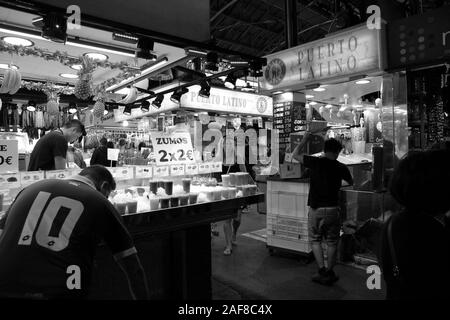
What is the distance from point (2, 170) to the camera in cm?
257

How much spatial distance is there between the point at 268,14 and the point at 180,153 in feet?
24.1

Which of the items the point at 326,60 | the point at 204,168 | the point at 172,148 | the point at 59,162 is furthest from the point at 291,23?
the point at 59,162

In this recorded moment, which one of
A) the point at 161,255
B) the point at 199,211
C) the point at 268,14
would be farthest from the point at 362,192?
the point at 268,14

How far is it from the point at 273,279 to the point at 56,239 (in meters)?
A: 3.13

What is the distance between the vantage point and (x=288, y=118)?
20.9 ft

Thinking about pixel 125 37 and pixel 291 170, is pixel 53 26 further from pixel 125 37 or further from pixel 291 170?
pixel 291 170

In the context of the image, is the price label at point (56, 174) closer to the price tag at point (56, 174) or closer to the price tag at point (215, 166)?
the price tag at point (56, 174)

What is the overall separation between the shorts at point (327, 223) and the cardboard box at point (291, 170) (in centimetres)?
115

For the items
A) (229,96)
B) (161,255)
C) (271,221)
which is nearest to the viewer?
(161,255)

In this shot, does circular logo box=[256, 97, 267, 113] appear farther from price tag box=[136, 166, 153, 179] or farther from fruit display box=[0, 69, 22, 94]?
fruit display box=[0, 69, 22, 94]

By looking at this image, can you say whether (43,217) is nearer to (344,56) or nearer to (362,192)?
(344,56)

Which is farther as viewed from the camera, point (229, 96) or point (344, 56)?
point (229, 96)

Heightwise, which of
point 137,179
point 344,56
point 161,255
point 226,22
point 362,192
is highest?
point 226,22

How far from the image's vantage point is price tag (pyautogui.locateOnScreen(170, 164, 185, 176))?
3510mm
